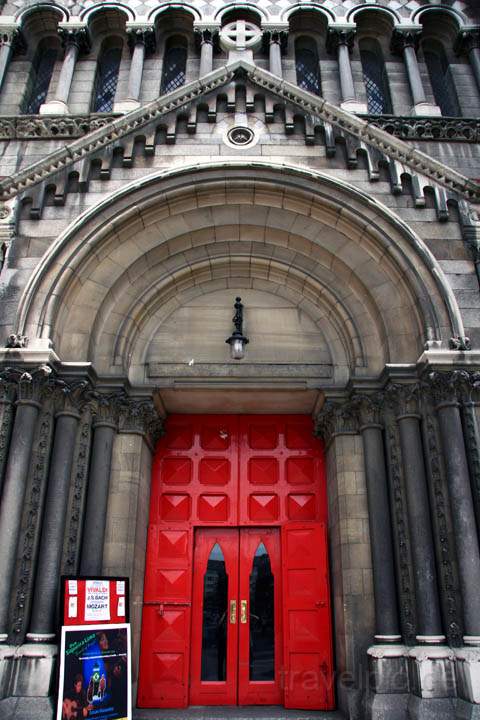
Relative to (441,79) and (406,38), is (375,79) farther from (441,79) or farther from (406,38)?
(441,79)

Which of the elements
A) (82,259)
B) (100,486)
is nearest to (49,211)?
(82,259)

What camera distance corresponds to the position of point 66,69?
41.4 feet

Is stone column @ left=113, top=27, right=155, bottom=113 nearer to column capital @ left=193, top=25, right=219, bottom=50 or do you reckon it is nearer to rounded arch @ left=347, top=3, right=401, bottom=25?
column capital @ left=193, top=25, right=219, bottom=50

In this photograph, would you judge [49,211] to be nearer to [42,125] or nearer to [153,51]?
[42,125]

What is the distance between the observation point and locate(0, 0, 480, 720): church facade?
788 centimetres

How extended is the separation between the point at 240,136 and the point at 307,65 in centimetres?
455

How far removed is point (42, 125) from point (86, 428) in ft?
21.2

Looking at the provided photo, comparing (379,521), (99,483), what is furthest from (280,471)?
(99,483)

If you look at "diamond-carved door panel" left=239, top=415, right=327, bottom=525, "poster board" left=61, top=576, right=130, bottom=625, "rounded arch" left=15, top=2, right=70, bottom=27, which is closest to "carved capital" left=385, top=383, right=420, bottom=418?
"diamond-carved door panel" left=239, top=415, right=327, bottom=525

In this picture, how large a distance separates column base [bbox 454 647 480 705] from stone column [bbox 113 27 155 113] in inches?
449

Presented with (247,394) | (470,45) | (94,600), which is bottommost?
(94,600)

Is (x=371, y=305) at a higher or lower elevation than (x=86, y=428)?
higher

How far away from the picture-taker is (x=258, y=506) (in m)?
10.1

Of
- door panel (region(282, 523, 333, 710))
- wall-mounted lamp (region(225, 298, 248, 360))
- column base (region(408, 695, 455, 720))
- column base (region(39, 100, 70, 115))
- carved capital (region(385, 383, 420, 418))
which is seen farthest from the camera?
column base (region(39, 100, 70, 115))
